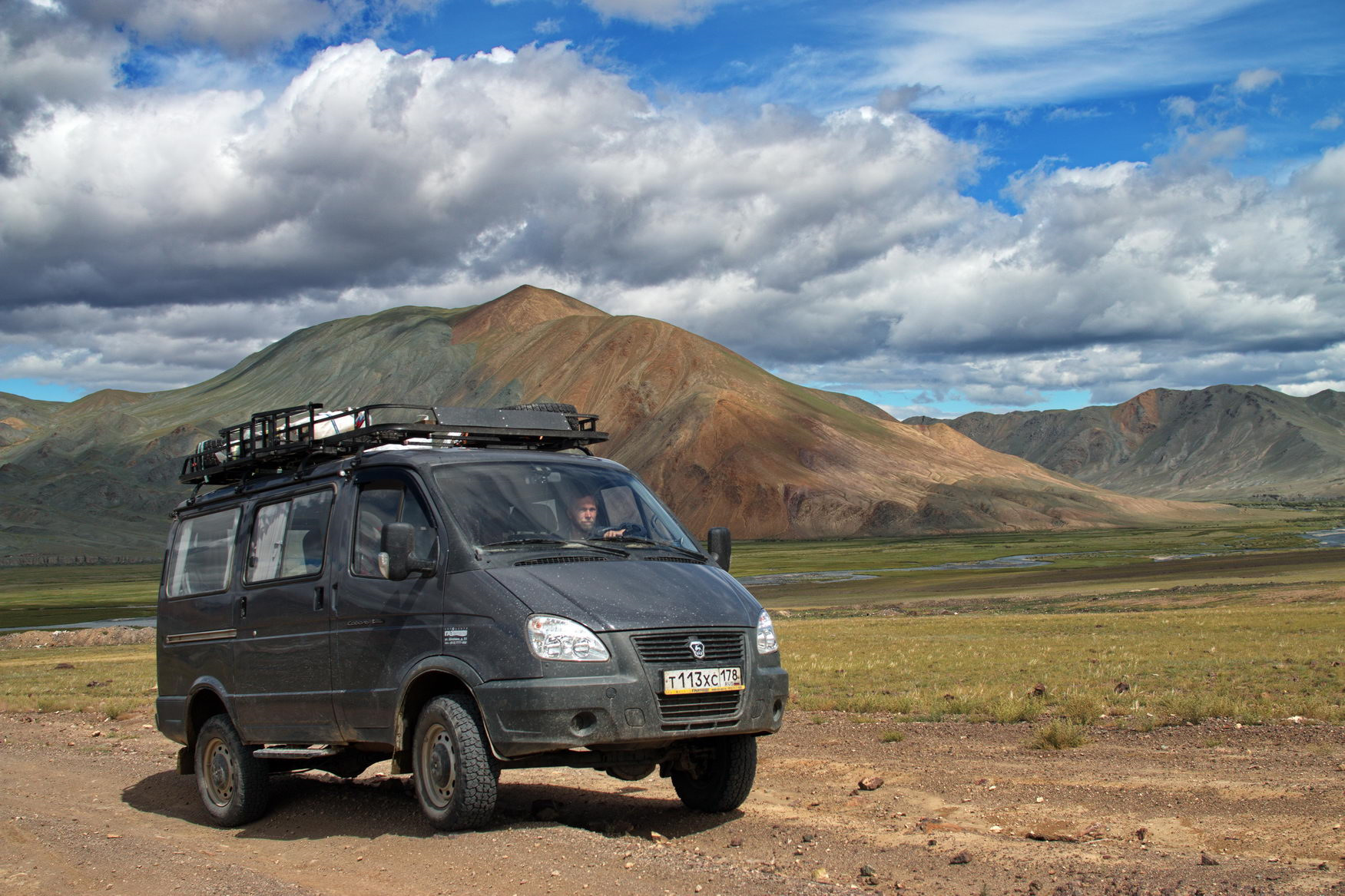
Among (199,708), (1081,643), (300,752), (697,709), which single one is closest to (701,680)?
(697,709)

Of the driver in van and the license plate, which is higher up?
the driver in van

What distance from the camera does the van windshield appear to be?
847cm

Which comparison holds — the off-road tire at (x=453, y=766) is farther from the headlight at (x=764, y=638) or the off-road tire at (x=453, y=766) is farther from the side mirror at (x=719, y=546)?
the side mirror at (x=719, y=546)

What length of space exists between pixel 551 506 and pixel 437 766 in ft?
6.62

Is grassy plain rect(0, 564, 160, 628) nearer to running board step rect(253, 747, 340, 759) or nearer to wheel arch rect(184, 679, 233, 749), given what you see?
wheel arch rect(184, 679, 233, 749)

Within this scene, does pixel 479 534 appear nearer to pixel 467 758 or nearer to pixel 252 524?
pixel 467 758

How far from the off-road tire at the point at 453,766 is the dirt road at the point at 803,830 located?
0.66ft

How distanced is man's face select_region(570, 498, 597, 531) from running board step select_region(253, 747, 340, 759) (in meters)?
2.73

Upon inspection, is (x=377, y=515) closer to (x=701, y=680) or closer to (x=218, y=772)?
(x=701, y=680)

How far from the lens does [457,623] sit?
26.2 ft

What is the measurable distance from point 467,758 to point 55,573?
453ft

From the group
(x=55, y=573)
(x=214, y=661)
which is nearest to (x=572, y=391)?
(x=55, y=573)

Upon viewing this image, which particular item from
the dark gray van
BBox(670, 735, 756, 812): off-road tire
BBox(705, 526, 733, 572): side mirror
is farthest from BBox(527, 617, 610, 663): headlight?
BBox(705, 526, 733, 572): side mirror

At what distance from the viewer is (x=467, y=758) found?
25.5ft
